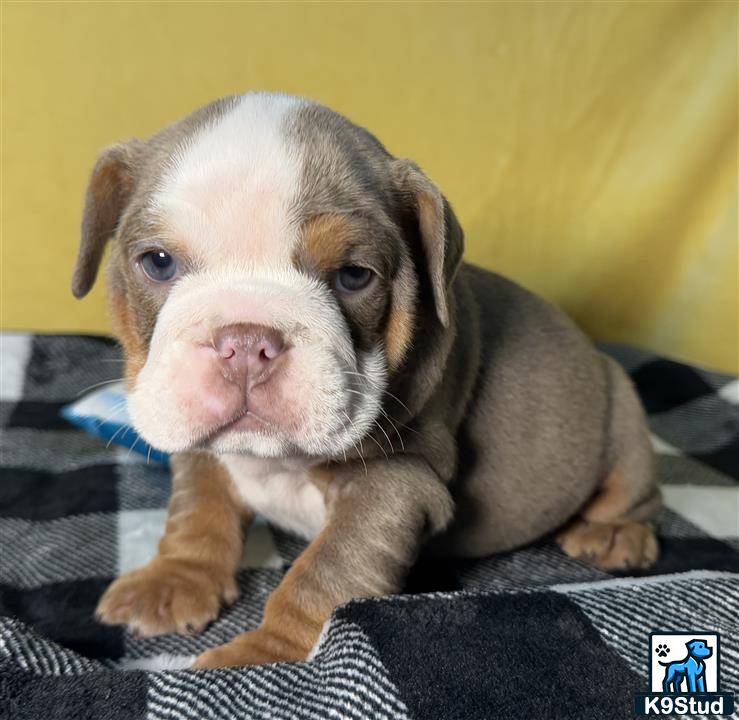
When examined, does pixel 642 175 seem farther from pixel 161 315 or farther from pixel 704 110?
pixel 161 315

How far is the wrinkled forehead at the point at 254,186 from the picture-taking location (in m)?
2.00

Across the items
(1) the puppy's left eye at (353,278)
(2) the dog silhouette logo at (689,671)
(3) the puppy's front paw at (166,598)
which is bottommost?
(3) the puppy's front paw at (166,598)

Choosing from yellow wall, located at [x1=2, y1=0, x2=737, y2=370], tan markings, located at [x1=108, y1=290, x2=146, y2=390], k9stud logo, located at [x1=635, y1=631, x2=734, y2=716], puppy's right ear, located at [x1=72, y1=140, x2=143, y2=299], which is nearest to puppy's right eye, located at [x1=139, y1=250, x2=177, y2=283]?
tan markings, located at [x1=108, y1=290, x2=146, y2=390]

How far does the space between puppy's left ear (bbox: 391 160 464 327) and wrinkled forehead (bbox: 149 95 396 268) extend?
14 centimetres

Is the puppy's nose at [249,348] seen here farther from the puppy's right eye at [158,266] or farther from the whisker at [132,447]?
the whisker at [132,447]

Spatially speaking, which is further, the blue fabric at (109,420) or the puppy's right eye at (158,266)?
the blue fabric at (109,420)

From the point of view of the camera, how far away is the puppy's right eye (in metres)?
2.13

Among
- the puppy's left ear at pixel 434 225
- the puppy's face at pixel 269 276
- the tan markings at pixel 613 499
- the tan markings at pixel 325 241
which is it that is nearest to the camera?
the puppy's face at pixel 269 276

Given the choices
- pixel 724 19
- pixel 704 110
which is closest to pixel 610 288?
pixel 704 110

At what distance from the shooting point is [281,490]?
256 centimetres

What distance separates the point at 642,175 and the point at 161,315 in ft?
10.7

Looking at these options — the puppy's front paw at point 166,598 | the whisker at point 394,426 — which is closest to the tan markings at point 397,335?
the whisker at point 394,426

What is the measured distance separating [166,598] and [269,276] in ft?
3.46

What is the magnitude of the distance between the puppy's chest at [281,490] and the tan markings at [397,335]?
1.37ft
